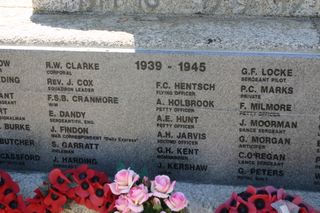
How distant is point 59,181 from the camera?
3.30 meters

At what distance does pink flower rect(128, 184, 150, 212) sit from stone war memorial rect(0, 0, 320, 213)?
1.62ft

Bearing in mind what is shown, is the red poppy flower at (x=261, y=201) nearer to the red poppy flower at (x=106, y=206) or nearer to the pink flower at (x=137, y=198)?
the pink flower at (x=137, y=198)

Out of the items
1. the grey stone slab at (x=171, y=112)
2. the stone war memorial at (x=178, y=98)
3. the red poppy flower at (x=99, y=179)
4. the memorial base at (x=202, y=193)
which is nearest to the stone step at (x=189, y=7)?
the stone war memorial at (x=178, y=98)

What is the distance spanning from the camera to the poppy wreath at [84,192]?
3078mm

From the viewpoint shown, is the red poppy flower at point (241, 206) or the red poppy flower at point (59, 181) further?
the red poppy flower at point (59, 181)

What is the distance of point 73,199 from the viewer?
3.32 metres

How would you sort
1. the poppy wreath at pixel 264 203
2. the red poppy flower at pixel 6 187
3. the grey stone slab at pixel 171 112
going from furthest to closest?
the grey stone slab at pixel 171 112
the red poppy flower at pixel 6 187
the poppy wreath at pixel 264 203

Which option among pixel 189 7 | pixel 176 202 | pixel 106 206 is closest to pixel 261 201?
pixel 176 202

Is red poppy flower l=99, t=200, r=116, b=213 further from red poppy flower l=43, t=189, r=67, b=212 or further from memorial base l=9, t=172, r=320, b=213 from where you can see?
memorial base l=9, t=172, r=320, b=213

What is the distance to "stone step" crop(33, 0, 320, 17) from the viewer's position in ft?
13.1

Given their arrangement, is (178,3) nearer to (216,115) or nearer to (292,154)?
(216,115)

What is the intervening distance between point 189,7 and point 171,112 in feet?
2.89

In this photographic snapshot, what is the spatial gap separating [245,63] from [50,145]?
1469mm

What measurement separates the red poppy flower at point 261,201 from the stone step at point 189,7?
1529 mm
